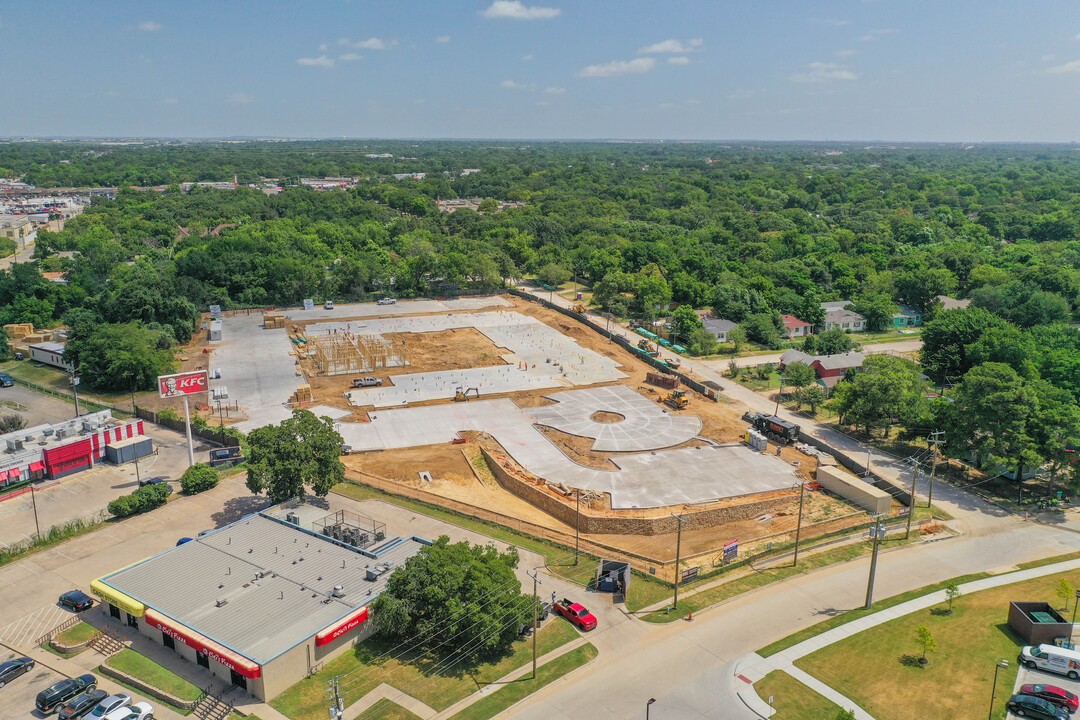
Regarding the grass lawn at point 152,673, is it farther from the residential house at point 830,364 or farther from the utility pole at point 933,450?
the residential house at point 830,364

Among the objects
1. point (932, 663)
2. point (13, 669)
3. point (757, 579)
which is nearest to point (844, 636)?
point (932, 663)

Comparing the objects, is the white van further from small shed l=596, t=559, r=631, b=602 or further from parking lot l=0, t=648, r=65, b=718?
parking lot l=0, t=648, r=65, b=718

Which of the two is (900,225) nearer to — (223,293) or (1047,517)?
(1047,517)

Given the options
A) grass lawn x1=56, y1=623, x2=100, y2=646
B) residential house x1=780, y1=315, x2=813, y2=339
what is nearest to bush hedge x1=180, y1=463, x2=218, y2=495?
grass lawn x1=56, y1=623, x2=100, y2=646

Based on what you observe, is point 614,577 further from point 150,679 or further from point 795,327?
point 795,327

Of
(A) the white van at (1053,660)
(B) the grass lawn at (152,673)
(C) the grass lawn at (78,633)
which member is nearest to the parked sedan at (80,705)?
(B) the grass lawn at (152,673)

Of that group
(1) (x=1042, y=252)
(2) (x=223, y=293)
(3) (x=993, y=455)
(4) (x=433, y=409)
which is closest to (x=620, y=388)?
(4) (x=433, y=409)

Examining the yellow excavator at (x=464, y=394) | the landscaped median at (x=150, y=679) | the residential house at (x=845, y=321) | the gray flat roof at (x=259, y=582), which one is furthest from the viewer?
the residential house at (x=845, y=321)
